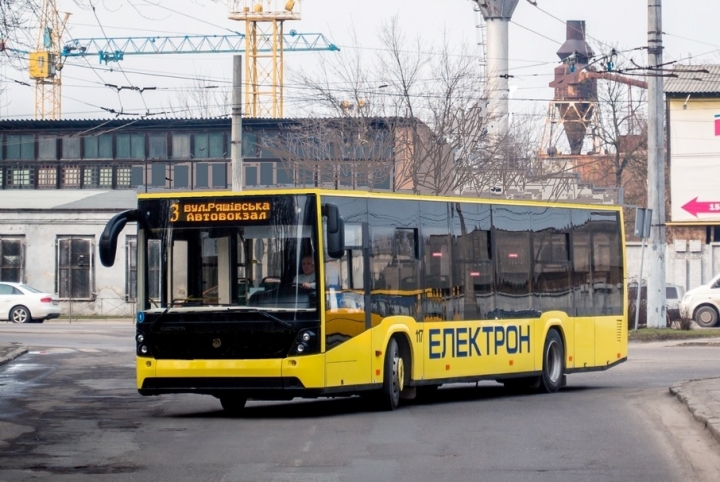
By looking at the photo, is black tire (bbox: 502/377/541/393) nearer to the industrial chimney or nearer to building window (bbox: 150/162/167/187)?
building window (bbox: 150/162/167/187)

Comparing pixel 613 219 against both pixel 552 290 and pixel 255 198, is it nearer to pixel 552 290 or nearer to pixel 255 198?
pixel 552 290

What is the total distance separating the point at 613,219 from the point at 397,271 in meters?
5.82

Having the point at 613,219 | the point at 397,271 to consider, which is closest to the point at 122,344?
the point at 613,219

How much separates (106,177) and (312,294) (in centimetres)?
4510

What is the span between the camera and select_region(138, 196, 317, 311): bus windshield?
551 inches

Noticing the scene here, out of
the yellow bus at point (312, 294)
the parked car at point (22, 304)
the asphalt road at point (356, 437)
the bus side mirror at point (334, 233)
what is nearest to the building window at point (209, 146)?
the parked car at point (22, 304)

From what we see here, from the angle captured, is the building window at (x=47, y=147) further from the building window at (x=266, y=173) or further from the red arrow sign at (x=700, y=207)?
the red arrow sign at (x=700, y=207)

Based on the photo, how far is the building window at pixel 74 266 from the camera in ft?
168

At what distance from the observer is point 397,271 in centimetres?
1546

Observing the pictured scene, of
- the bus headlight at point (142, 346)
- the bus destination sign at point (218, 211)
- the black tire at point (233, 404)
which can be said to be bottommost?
the black tire at point (233, 404)

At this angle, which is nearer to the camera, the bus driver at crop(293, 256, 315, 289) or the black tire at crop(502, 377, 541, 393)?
the bus driver at crop(293, 256, 315, 289)

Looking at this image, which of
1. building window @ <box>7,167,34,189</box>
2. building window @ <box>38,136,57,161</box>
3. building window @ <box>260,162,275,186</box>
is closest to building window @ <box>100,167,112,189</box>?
building window @ <box>38,136,57,161</box>

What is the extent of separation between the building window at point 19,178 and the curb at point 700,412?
147 feet

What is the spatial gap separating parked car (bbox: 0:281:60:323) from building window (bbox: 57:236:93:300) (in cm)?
863
